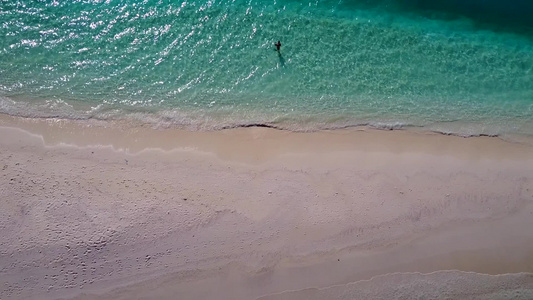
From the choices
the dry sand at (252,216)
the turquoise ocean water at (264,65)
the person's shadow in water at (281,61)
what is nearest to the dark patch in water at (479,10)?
the turquoise ocean water at (264,65)

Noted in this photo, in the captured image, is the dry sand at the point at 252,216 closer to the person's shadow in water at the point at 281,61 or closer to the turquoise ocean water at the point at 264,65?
the turquoise ocean water at the point at 264,65

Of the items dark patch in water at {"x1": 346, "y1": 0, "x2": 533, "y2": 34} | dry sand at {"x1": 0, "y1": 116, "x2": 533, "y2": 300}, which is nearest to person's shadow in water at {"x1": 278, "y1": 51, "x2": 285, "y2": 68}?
dry sand at {"x1": 0, "y1": 116, "x2": 533, "y2": 300}

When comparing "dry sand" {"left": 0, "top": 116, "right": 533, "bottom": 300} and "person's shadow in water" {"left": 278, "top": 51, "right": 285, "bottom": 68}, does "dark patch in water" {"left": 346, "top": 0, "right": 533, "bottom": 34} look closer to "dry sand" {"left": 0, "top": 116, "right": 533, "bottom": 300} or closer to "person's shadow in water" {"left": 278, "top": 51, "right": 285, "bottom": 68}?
"person's shadow in water" {"left": 278, "top": 51, "right": 285, "bottom": 68}

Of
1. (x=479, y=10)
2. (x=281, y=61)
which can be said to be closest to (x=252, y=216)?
(x=281, y=61)

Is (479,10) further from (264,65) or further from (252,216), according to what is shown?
(252,216)

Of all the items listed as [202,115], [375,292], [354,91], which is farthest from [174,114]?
[375,292]
